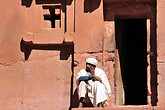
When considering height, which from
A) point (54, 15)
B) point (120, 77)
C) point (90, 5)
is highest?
point (90, 5)

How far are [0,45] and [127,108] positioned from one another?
2831 millimetres

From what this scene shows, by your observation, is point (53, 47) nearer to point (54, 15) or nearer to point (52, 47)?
point (52, 47)

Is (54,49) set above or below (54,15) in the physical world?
below

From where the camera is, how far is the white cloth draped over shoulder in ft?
36.1

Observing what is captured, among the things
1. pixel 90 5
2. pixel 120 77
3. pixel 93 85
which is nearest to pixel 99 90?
pixel 93 85

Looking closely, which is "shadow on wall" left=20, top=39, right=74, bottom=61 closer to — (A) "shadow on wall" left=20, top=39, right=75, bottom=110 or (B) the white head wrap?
(A) "shadow on wall" left=20, top=39, right=75, bottom=110

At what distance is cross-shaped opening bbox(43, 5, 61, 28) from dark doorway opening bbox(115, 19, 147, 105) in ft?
A: 7.45

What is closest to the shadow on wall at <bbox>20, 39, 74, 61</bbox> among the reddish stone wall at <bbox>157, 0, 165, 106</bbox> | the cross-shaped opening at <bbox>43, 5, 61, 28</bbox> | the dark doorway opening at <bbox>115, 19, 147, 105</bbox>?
the cross-shaped opening at <bbox>43, 5, 61, 28</bbox>

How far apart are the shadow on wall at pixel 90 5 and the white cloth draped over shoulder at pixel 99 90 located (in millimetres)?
1408

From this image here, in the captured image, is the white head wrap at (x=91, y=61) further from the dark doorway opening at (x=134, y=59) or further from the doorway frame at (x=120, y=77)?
the dark doorway opening at (x=134, y=59)

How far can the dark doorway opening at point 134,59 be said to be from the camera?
1450cm

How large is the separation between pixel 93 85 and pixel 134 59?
390cm

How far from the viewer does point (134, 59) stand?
48.7 ft

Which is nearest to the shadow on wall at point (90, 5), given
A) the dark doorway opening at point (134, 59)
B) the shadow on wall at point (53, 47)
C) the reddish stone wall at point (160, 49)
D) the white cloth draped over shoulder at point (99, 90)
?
the shadow on wall at point (53, 47)
